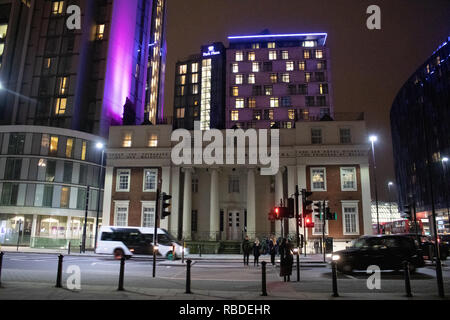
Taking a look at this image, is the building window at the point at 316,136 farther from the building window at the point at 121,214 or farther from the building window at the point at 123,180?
the building window at the point at 121,214

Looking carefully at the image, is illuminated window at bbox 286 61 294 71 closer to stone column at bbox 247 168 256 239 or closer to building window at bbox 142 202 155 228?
A: stone column at bbox 247 168 256 239

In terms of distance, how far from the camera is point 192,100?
103500 mm

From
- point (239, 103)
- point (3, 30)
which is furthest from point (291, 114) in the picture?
point (3, 30)

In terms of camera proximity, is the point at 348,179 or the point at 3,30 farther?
the point at 3,30

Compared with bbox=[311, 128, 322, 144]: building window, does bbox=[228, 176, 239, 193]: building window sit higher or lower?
lower

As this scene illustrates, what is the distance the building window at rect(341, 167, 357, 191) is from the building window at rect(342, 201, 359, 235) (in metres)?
1.57

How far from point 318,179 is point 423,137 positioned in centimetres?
6917

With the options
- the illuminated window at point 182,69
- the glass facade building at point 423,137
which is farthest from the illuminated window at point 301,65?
the illuminated window at point 182,69

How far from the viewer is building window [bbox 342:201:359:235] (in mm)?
37188

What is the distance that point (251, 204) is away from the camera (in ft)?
131

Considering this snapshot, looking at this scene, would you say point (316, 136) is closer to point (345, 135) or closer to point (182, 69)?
point (345, 135)

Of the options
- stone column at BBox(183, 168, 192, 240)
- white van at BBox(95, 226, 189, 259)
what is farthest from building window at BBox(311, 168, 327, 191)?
white van at BBox(95, 226, 189, 259)
